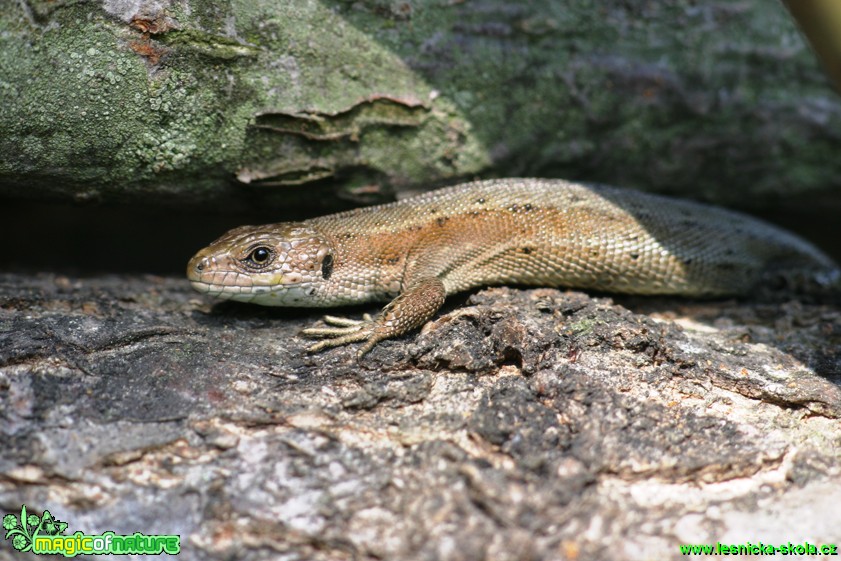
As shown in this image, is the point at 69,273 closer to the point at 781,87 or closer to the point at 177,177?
the point at 177,177

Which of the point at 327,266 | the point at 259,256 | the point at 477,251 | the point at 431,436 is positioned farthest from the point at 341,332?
the point at 477,251

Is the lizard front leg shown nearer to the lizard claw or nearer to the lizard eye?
the lizard claw

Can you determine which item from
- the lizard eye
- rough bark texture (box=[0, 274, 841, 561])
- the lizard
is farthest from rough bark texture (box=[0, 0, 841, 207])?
rough bark texture (box=[0, 274, 841, 561])

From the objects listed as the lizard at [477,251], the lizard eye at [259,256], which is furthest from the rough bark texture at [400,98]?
the lizard eye at [259,256]

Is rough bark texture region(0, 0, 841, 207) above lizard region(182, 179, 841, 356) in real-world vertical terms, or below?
above

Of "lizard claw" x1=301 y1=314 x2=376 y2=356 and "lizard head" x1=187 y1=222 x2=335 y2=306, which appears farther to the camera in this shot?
"lizard head" x1=187 y1=222 x2=335 y2=306

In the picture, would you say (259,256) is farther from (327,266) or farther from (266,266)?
(327,266)

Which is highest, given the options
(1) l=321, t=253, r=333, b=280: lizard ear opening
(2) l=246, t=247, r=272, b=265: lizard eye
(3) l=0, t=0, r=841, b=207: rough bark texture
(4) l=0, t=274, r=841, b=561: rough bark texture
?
→ (3) l=0, t=0, r=841, b=207: rough bark texture
